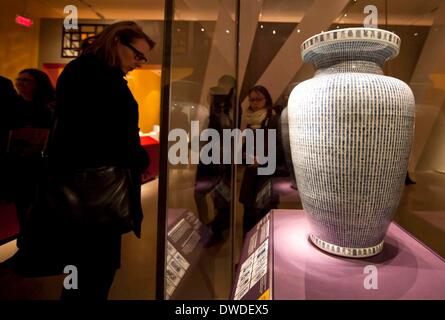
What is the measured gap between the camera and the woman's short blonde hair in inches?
28.7

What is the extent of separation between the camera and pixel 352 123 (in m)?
0.53

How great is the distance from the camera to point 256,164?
1188 millimetres

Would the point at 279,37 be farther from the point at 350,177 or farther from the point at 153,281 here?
the point at 153,281

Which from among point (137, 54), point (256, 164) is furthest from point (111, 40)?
point (256, 164)

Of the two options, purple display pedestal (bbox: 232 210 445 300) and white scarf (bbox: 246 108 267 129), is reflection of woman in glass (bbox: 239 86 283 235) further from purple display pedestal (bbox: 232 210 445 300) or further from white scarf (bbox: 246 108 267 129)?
purple display pedestal (bbox: 232 210 445 300)

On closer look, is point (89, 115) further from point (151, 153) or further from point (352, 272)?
point (352, 272)

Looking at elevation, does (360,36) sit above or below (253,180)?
above

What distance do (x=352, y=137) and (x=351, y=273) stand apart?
0.30 metres

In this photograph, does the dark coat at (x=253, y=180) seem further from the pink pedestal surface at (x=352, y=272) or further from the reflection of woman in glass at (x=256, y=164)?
the pink pedestal surface at (x=352, y=272)

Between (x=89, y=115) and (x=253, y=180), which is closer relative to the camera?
(x=89, y=115)

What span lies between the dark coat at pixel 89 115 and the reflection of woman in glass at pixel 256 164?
22.5 inches

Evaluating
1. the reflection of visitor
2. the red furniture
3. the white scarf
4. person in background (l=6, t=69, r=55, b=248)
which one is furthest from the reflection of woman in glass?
person in background (l=6, t=69, r=55, b=248)

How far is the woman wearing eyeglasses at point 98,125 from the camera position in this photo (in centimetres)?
70

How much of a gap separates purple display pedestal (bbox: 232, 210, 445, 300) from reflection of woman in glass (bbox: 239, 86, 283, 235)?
480 millimetres
